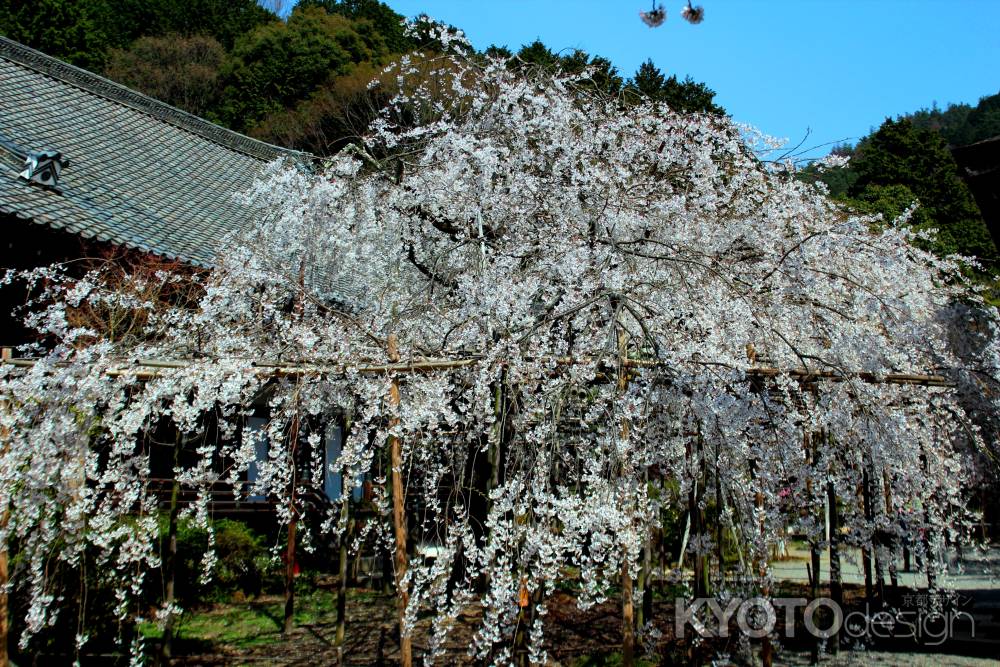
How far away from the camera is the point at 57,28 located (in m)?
26.8

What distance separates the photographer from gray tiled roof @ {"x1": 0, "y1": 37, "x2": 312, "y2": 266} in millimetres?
9188

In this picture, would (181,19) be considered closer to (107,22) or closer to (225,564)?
Result: (107,22)

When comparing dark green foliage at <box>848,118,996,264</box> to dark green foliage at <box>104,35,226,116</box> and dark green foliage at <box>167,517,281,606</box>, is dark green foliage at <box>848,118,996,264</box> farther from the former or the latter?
dark green foliage at <box>104,35,226,116</box>

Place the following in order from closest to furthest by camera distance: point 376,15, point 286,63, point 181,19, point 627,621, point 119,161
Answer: point 627,621 → point 119,161 → point 286,63 → point 376,15 → point 181,19

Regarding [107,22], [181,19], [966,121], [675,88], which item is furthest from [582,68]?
[966,121]

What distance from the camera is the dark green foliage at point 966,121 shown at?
127 ft

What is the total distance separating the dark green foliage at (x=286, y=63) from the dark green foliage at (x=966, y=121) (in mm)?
28417

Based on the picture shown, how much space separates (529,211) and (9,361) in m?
4.47

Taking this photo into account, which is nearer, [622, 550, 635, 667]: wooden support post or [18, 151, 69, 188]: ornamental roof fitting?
[622, 550, 635, 667]: wooden support post

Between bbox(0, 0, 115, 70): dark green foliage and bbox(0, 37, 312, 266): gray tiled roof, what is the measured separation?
14578 mm

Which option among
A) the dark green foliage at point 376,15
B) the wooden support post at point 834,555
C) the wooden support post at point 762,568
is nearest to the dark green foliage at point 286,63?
the dark green foliage at point 376,15

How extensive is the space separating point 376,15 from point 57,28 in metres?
13.4

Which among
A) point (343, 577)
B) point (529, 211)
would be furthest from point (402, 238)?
point (343, 577)

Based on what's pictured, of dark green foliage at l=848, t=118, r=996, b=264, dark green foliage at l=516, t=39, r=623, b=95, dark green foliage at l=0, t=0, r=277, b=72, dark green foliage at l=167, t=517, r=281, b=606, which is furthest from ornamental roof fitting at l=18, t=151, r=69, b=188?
dark green foliage at l=848, t=118, r=996, b=264
